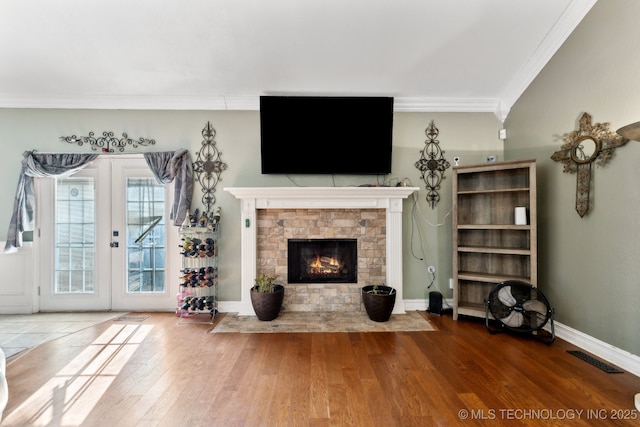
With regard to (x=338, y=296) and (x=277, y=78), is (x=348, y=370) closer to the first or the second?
(x=338, y=296)

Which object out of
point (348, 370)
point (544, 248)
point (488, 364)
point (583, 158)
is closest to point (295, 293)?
point (348, 370)

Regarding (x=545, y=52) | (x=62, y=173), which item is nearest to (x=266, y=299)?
(x=62, y=173)

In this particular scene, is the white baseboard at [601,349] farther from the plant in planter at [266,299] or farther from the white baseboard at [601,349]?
the plant in planter at [266,299]

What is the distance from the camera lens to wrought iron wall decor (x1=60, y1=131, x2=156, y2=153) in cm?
348

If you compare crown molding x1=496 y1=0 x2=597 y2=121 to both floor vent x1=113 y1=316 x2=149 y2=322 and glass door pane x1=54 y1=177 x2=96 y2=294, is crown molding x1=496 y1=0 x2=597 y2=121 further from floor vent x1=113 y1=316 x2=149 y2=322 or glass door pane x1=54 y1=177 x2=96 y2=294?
glass door pane x1=54 y1=177 x2=96 y2=294

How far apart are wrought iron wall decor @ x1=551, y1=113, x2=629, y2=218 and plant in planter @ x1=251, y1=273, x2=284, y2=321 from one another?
3.14m

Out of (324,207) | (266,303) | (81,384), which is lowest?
(81,384)

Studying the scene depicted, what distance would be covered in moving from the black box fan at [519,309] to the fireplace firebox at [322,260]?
1551 millimetres

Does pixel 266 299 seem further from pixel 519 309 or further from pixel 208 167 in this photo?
pixel 519 309

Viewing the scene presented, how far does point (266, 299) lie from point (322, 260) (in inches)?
34.3

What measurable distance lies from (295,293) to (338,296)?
55cm

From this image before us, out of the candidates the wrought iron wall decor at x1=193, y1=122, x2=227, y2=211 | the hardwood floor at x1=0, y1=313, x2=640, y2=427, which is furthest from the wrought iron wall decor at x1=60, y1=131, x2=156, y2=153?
the hardwood floor at x1=0, y1=313, x2=640, y2=427

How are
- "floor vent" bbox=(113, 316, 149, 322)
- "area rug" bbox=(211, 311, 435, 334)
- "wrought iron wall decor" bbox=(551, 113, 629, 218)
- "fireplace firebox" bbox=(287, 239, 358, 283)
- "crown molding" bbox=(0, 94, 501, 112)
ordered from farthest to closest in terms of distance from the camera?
"fireplace firebox" bbox=(287, 239, 358, 283) < "crown molding" bbox=(0, 94, 501, 112) < "floor vent" bbox=(113, 316, 149, 322) < "area rug" bbox=(211, 311, 435, 334) < "wrought iron wall decor" bbox=(551, 113, 629, 218)

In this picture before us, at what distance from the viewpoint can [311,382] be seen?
2006 millimetres
